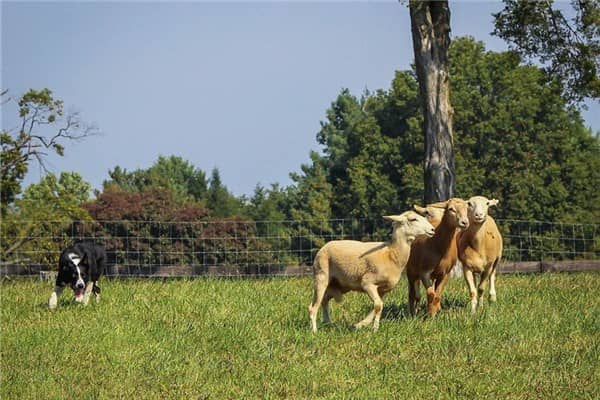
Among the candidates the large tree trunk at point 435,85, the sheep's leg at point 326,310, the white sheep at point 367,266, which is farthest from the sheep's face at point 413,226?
the large tree trunk at point 435,85

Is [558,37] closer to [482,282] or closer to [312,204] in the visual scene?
[482,282]

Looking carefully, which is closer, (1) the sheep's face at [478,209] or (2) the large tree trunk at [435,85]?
(1) the sheep's face at [478,209]

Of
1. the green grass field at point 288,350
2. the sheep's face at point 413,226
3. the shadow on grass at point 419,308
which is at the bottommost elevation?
the green grass field at point 288,350

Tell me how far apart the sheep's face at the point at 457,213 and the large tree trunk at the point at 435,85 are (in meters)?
7.73

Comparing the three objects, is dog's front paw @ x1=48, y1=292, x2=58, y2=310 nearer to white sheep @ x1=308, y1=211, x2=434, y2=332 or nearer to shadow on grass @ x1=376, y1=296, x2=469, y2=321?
white sheep @ x1=308, y1=211, x2=434, y2=332

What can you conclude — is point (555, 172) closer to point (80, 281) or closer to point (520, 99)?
point (520, 99)

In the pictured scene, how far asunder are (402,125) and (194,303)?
45590 millimetres

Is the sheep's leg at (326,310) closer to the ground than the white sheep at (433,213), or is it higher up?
closer to the ground

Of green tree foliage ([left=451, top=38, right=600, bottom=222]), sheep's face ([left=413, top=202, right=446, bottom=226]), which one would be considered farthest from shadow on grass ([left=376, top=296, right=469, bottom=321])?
green tree foliage ([left=451, top=38, right=600, bottom=222])

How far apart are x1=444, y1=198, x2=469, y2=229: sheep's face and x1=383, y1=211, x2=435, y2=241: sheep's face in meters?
0.83

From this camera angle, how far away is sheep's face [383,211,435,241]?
12156 mm

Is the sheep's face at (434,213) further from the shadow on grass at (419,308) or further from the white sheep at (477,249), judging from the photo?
the shadow on grass at (419,308)

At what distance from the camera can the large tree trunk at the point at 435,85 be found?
2097 centimetres

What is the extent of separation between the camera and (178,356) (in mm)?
10836
